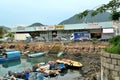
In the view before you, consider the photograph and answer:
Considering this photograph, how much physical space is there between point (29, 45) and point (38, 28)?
13440 mm

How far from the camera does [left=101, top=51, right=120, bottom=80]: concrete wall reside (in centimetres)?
1123

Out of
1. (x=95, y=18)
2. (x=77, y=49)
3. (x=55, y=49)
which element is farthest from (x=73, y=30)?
(x=77, y=49)

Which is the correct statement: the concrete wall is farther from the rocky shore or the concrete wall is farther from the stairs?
the stairs

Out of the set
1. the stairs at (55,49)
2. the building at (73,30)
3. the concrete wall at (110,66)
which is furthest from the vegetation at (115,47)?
the stairs at (55,49)

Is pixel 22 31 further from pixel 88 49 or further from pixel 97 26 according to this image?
pixel 88 49

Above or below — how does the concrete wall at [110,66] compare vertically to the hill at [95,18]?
below

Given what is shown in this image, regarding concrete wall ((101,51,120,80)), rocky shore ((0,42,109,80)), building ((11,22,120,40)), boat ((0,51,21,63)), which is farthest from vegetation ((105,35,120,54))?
building ((11,22,120,40))

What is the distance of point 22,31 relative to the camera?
3442 inches

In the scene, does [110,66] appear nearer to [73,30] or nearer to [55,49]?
[55,49]

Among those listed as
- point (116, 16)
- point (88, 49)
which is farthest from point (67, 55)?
point (116, 16)

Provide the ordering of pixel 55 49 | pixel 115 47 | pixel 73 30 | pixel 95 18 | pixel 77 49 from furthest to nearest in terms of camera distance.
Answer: pixel 95 18 < pixel 73 30 < pixel 55 49 < pixel 77 49 < pixel 115 47

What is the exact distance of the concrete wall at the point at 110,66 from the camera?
11.2 metres

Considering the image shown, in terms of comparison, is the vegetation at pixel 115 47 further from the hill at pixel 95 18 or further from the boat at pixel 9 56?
the boat at pixel 9 56

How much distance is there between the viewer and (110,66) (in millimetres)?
11688
